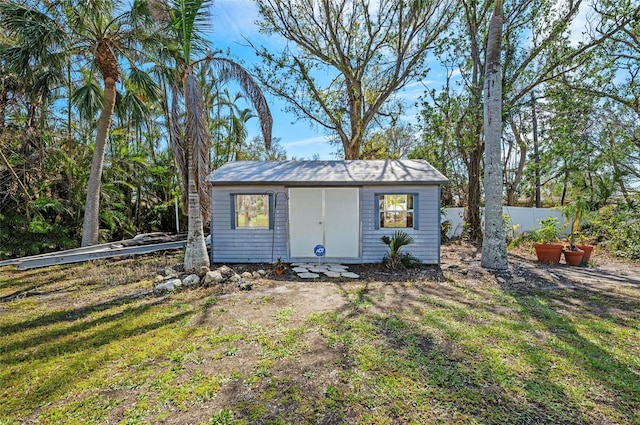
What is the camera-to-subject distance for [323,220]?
797cm

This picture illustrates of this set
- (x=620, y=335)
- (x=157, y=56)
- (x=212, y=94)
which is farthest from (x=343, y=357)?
(x=212, y=94)

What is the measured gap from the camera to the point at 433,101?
10.9 meters

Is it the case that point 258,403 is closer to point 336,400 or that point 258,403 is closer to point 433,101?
point 336,400

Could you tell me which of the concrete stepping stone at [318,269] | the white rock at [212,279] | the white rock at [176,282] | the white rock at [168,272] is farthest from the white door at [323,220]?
the white rock at [176,282]

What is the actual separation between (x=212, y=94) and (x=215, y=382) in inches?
583

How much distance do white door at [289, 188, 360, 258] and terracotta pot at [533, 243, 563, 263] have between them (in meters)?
4.90

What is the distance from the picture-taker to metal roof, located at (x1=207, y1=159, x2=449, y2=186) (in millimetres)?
7434

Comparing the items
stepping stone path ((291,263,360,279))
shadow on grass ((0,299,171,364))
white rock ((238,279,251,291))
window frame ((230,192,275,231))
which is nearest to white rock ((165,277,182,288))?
white rock ((238,279,251,291))

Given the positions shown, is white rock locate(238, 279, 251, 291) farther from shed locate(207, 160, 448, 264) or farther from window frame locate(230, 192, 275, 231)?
window frame locate(230, 192, 275, 231)

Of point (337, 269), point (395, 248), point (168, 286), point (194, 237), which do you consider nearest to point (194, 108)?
point (194, 237)

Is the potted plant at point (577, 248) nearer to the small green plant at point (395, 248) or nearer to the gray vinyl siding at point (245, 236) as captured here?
the small green plant at point (395, 248)

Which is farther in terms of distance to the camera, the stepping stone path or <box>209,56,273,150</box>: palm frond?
the stepping stone path

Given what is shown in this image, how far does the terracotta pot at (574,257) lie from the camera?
7802 millimetres

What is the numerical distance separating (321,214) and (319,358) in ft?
16.6
